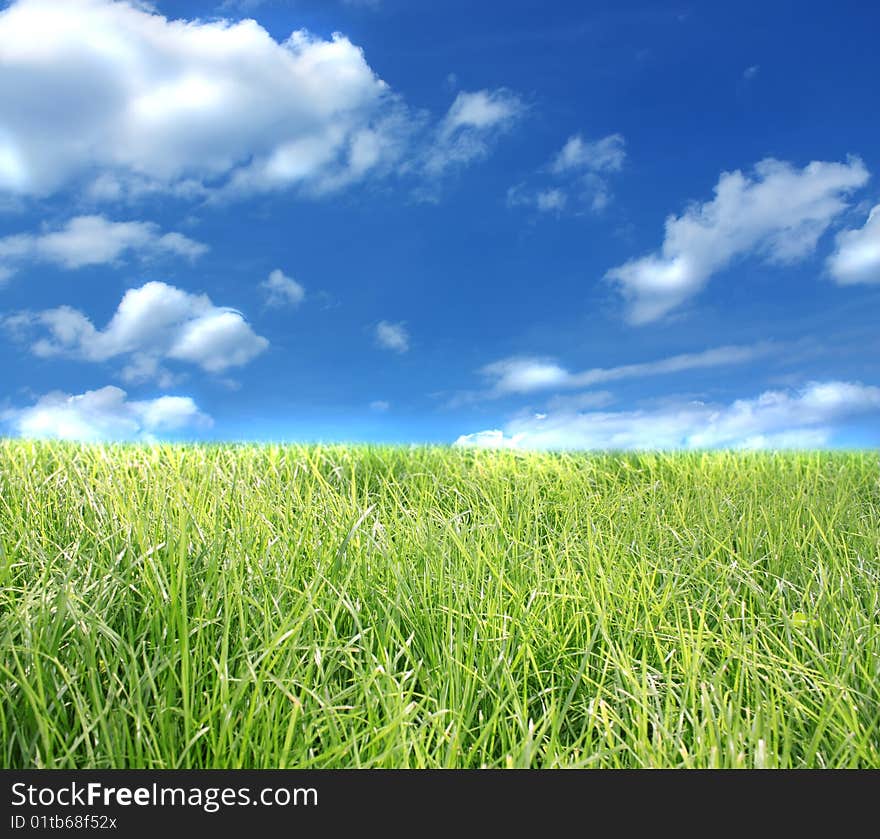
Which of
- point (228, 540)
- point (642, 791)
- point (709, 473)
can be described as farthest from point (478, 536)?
point (709, 473)

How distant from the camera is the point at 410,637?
7.30 feet

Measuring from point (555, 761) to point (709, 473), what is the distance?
3929 mm

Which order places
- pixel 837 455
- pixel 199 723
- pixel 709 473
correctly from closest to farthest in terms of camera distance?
pixel 199 723 → pixel 709 473 → pixel 837 455

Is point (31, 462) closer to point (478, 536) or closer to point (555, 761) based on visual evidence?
point (478, 536)

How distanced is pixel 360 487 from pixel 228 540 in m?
1.80

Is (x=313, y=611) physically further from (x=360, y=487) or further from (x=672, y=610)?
(x=360, y=487)

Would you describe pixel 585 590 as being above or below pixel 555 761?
above

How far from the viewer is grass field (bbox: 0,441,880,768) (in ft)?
6.15

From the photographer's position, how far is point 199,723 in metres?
1.89

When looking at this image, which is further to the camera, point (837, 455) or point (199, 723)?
point (837, 455)

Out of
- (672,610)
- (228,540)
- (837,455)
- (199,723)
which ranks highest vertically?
(837,455)

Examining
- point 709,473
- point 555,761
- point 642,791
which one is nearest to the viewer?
point 642,791

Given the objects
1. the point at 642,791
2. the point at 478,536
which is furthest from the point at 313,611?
the point at 478,536

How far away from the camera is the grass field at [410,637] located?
187cm
